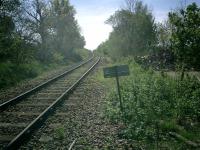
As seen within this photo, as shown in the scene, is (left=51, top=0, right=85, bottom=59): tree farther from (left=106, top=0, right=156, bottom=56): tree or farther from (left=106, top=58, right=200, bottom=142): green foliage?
(left=106, top=58, right=200, bottom=142): green foliage

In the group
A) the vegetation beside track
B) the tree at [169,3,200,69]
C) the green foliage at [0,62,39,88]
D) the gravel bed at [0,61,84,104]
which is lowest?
the vegetation beside track

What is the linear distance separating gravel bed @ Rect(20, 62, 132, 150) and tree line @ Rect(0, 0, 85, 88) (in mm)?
8031

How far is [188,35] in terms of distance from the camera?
14156 mm

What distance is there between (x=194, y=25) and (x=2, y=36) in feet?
44.8

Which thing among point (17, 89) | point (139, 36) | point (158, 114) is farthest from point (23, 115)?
point (139, 36)

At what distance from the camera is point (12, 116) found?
30.3ft

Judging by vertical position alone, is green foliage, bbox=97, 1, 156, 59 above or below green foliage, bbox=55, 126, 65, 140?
above

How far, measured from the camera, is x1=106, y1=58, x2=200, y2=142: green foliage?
26.3ft

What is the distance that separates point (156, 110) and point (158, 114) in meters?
0.33

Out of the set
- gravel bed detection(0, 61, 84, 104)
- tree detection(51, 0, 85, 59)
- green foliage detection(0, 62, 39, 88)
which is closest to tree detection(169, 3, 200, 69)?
gravel bed detection(0, 61, 84, 104)

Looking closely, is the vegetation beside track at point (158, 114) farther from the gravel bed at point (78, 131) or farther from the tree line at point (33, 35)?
the tree line at point (33, 35)

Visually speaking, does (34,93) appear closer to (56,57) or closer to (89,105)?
(89,105)

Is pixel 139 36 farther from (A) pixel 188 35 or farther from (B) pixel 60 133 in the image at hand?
(B) pixel 60 133

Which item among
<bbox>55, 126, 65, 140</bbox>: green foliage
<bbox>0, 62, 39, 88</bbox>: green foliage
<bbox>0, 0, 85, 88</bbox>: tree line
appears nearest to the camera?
<bbox>55, 126, 65, 140</bbox>: green foliage
